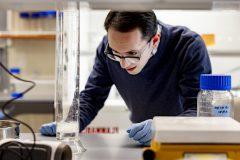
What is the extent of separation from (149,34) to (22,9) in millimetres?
660

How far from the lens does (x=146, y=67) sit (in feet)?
5.70

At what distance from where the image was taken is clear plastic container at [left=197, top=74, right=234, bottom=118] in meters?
0.96

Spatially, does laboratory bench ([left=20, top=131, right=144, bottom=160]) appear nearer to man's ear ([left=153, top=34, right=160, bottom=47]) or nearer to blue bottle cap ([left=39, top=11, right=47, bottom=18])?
man's ear ([left=153, top=34, right=160, bottom=47])

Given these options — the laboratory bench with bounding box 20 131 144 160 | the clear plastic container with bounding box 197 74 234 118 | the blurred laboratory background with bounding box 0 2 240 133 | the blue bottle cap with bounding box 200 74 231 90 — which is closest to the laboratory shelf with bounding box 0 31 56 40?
the blurred laboratory background with bounding box 0 2 240 133

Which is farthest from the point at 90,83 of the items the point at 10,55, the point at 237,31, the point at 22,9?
the point at 10,55

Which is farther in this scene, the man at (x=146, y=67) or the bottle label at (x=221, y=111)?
the man at (x=146, y=67)

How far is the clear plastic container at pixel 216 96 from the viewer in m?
0.96

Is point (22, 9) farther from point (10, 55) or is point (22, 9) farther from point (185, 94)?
point (10, 55)

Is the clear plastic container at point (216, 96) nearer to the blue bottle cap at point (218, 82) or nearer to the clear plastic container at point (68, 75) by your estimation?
the blue bottle cap at point (218, 82)

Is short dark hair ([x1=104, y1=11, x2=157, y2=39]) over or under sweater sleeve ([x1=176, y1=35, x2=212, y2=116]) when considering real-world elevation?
over

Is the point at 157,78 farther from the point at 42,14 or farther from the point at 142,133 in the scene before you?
the point at 42,14

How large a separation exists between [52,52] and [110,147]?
2.82m

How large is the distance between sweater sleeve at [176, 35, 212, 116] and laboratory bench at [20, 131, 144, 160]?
310mm

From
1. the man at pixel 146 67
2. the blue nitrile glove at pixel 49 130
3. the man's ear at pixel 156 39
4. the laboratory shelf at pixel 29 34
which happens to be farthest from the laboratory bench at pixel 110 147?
the laboratory shelf at pixel 29 34
